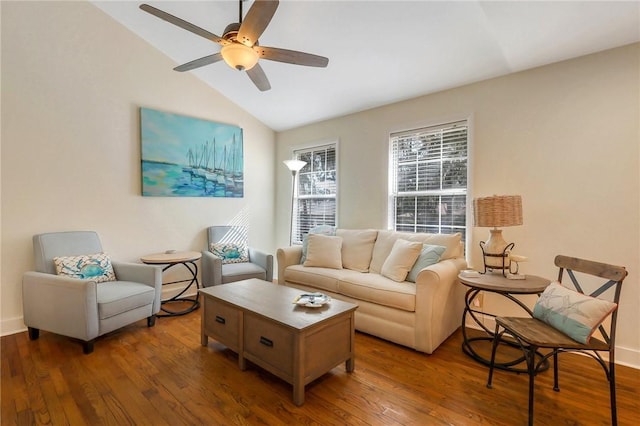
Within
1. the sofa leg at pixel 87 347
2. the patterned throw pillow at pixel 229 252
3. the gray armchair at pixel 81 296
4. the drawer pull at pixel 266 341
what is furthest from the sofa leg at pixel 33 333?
the drawer pull at pixel 266 341

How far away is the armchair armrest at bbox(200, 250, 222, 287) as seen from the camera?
3.39 m

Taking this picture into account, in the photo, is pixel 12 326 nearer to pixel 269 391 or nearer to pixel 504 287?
pixel 269 391

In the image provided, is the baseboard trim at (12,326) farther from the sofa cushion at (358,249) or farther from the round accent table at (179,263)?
the sofa cushion at (358,249)

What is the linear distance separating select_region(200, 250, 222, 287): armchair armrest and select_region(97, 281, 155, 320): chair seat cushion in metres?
0.67

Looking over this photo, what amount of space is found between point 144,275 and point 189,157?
64.8 inches

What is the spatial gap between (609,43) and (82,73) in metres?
4.79

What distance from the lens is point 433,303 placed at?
2375 mm

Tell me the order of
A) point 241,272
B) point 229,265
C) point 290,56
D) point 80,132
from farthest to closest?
point 229,265, point 241,272, point 80,132, point 290,56

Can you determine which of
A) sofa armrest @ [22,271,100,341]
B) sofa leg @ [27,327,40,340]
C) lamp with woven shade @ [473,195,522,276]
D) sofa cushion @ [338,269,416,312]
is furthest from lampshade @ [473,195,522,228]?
sofa leg @ [27,327,40,340]

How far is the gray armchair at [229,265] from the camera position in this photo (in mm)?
3424

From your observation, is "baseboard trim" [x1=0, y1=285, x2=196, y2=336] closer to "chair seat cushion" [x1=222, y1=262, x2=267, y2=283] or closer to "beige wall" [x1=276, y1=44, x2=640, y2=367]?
"chair seat cushion" [x1=222, y1=262, x2=267, y2=283]

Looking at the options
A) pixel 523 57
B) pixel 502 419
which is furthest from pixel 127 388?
pixel 523 57

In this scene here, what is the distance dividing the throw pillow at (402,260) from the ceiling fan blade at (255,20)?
2134 millimetres

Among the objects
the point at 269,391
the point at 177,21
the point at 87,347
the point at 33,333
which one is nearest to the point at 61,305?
the point at 87,347
